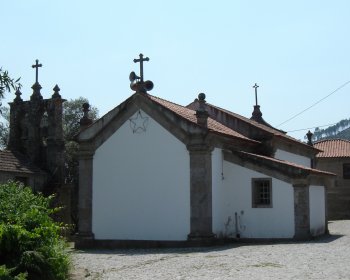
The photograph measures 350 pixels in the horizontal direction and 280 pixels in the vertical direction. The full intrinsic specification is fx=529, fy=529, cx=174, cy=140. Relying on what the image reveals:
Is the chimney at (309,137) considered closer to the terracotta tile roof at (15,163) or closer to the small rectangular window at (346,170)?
the small rectangular window at (346,170)

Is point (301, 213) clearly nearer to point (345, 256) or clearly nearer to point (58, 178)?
point (345, 256)

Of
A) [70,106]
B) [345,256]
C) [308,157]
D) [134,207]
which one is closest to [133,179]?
[134,207]

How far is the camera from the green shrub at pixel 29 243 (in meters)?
10.6

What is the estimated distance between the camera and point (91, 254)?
1809 cm

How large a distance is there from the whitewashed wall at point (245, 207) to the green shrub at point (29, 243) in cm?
932

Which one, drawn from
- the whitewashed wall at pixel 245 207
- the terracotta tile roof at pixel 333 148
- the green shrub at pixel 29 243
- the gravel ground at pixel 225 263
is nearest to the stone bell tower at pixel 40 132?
the whitewashed wall at pixel 245 207

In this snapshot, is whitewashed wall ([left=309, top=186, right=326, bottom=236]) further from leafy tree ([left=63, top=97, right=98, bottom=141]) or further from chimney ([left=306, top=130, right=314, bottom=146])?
leafy tree ([left=63, top=97, right=98, bottom=141])

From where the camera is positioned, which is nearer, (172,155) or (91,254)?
(91,254)

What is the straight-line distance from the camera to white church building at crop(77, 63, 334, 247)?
19688 mm

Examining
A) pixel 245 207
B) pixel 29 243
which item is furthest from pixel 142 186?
pixel 29 243

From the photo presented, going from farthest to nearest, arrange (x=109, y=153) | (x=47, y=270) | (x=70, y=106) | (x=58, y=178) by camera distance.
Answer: (x=70, y=106) < (x=58, y=178) < (x=109, y=153) < (x=47, y=270)

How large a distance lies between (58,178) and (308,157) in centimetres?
1482

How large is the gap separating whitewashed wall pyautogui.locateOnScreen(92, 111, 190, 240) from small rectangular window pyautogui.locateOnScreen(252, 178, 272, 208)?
9.84 ft

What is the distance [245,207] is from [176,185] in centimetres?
317
